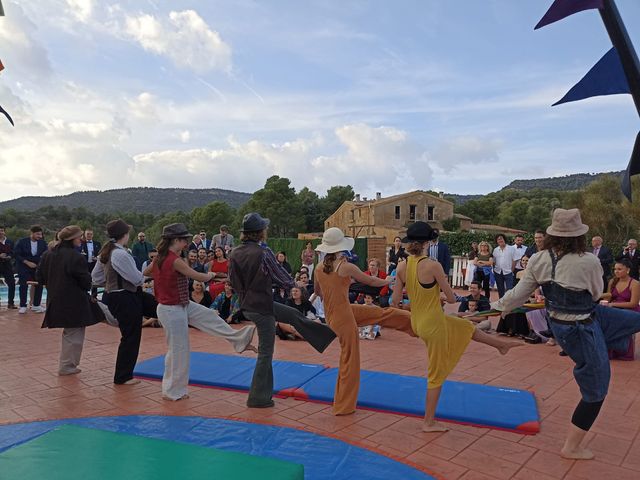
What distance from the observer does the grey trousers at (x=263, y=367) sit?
4.83 m

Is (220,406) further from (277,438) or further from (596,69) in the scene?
(596,69)

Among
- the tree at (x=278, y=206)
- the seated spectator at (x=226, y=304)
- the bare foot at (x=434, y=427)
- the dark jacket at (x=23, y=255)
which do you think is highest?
the tree at (x=278, y=206)

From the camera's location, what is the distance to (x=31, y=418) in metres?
4.49

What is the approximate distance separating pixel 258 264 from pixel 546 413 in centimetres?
312

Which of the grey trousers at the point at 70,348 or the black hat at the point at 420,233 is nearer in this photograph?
the black hat at the point at 420,233

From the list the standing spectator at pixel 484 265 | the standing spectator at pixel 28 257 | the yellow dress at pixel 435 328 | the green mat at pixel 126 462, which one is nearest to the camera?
the green mat at pixel 126 462

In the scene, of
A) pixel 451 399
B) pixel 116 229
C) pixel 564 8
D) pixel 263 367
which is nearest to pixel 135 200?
pixel 116 229

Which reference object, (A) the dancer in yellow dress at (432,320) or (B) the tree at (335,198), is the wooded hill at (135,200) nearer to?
(B) the tree at (335,198)

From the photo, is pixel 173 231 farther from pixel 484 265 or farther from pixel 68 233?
pixel 484 265

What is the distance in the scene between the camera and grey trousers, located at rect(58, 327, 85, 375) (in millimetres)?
5988

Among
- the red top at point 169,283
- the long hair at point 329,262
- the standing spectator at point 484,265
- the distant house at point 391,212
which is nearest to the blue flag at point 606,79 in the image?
the long hair at point 329,262

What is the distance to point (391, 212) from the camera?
55219mm

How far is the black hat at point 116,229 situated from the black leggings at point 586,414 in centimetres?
474

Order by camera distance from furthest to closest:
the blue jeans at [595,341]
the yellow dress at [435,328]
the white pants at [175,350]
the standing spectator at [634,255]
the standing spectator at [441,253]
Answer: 1. the standing spectator at [441,253]
2. the standing spectator at [634,255]
3. the white pants at [175,350]
4. the yellow dress at [435,328]
5. the blue jeans at [595,341]
